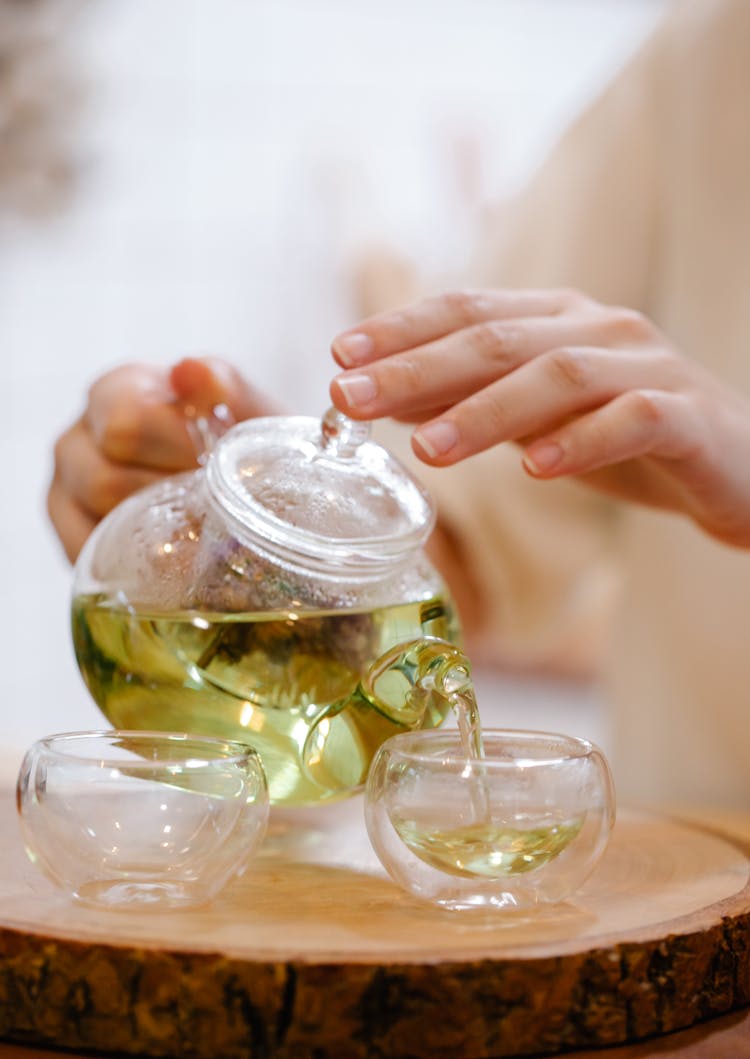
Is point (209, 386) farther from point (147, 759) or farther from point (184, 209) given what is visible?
point (184, 209)

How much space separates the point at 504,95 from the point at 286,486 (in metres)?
2.36

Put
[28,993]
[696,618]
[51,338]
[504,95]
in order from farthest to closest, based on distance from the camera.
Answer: [504,95] < [51,338] < [696,618] < [28,993]

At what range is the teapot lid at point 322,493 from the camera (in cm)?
52

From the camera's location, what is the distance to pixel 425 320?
588mm

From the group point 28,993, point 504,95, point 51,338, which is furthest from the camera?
point 504,95

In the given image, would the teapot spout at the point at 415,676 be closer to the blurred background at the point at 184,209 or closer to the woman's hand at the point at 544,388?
the woman's hand at the point at 544,388

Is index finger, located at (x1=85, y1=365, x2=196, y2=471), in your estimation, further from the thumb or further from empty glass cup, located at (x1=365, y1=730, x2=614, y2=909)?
empty glass cup, located at (x1=365, y1=730, x2=614, y2=909)

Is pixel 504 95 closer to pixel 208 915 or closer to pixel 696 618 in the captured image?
pixel 696 618

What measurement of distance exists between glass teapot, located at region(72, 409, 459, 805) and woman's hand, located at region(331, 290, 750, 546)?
33 millimetres

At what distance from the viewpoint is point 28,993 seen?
42cm

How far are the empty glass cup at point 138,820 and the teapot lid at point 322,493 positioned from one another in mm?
96

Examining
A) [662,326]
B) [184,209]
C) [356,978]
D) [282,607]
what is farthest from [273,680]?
[184,209]

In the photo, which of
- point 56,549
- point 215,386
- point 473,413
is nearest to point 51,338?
point 56,549

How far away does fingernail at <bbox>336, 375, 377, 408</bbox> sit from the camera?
1.76 feet
